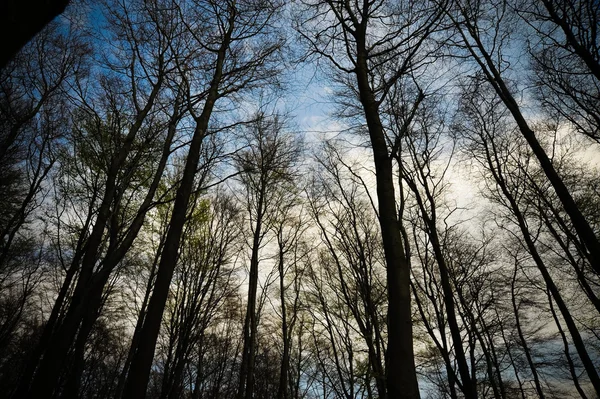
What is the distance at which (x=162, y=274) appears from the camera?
3.82m

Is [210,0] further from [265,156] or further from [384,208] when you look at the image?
[384,208]

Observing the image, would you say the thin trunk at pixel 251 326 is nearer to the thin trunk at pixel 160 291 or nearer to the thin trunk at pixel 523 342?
the thin trunk at pixel 160 291

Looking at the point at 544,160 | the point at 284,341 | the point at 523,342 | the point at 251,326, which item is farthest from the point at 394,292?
the point at 523,342

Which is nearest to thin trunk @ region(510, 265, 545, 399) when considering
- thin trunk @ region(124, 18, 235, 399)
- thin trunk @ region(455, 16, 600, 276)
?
thin trunk @ region(455, 16, 600, 276)

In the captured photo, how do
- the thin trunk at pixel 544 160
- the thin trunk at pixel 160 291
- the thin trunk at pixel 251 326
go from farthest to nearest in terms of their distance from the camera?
the thin trunk at pixel 251 326 → the thin trunk at pixel 544 160 → the thin trunk at pixel 160 291

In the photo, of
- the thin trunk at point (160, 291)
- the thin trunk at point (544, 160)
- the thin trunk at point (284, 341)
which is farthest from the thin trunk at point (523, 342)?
the thin trunk at point (160, 291)

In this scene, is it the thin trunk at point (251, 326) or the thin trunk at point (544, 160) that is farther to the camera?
the thin trunk at point (251, 326)

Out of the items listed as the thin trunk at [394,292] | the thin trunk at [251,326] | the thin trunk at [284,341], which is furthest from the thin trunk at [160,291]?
the thin trunk at [284,341]

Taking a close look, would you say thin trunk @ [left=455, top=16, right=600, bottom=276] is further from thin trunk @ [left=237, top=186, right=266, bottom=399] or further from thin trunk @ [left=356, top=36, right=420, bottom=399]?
thin trunk @ [left=237, top=186, right=266, bottom=399]

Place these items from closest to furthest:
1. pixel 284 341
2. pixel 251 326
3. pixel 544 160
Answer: pixel 544 160, pixel 251 326, pixel 284 341

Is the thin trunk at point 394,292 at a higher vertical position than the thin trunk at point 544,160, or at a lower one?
lower

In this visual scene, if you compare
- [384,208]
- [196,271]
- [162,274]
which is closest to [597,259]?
[384,208]

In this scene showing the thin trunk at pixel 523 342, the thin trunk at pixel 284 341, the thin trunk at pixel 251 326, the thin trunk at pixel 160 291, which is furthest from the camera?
the thin trunk at pixel 523 342

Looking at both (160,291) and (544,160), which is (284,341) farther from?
(544,160)
